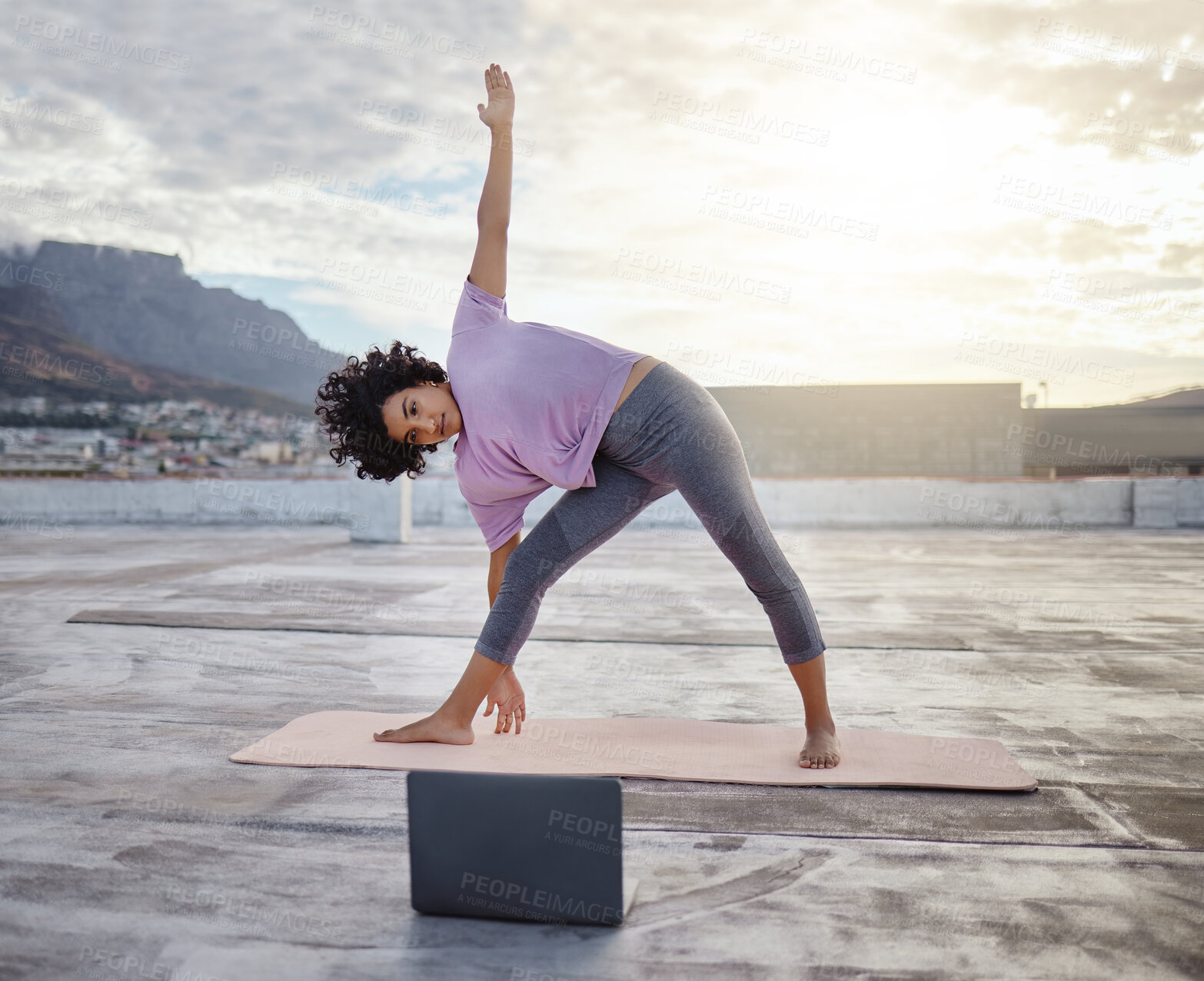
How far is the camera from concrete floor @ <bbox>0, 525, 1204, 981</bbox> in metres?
1.30

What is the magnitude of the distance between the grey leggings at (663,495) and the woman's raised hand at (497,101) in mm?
755

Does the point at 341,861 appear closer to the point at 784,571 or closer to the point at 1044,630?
the point at 784,571

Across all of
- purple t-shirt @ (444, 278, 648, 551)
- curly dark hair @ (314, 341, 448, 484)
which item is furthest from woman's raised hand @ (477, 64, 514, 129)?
curly dark hair @ (314, 341, 448, 484)

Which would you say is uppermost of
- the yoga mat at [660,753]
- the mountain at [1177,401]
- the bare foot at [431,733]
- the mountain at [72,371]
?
the mountain at [72,371]

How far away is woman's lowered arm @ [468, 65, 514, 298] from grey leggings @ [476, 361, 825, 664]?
481 millimetres

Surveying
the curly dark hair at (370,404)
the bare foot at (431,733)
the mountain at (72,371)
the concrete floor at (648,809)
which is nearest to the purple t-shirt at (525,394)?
the curly dark hair at (370,404)

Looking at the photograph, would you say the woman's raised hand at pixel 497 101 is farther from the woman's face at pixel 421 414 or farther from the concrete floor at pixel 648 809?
the concrete floor at pixel 648 809

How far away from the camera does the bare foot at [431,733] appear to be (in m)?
2.35

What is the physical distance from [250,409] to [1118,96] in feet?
88.7

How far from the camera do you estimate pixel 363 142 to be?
→ 15641 mm

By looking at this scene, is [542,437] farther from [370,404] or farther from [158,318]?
[158,318]

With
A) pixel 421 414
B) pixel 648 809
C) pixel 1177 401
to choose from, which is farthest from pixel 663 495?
pixel 1177 401

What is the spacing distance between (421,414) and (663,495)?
2.02ft

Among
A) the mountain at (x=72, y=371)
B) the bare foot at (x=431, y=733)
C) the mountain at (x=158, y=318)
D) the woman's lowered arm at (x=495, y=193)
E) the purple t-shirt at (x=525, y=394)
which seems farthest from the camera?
the mountain at (x=158, y=318)
